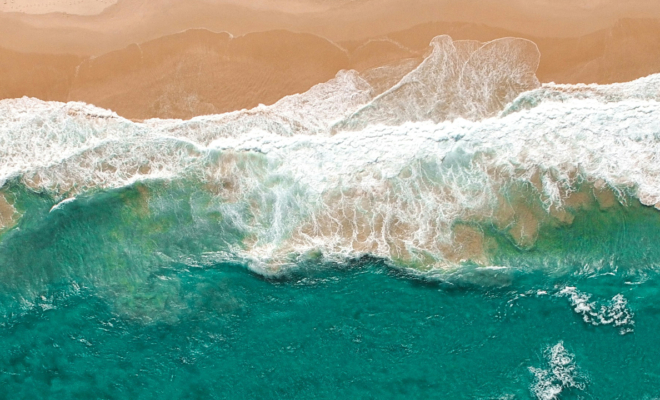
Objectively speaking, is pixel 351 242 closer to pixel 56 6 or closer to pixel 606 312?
pixel 606 312

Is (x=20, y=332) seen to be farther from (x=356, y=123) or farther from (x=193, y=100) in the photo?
(x=356, y=123)

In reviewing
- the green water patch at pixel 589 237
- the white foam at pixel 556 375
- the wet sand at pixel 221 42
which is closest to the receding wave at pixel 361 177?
the green water patch at pixel 589 237

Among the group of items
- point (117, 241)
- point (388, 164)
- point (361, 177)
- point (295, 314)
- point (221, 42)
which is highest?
point (221, 42)

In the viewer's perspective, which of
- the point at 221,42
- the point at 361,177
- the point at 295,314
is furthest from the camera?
the point at 221,42

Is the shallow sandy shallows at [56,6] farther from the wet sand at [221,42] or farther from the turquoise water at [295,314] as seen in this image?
the turquoise water at [295,314]

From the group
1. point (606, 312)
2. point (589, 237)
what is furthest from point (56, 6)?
point (606, 312)
